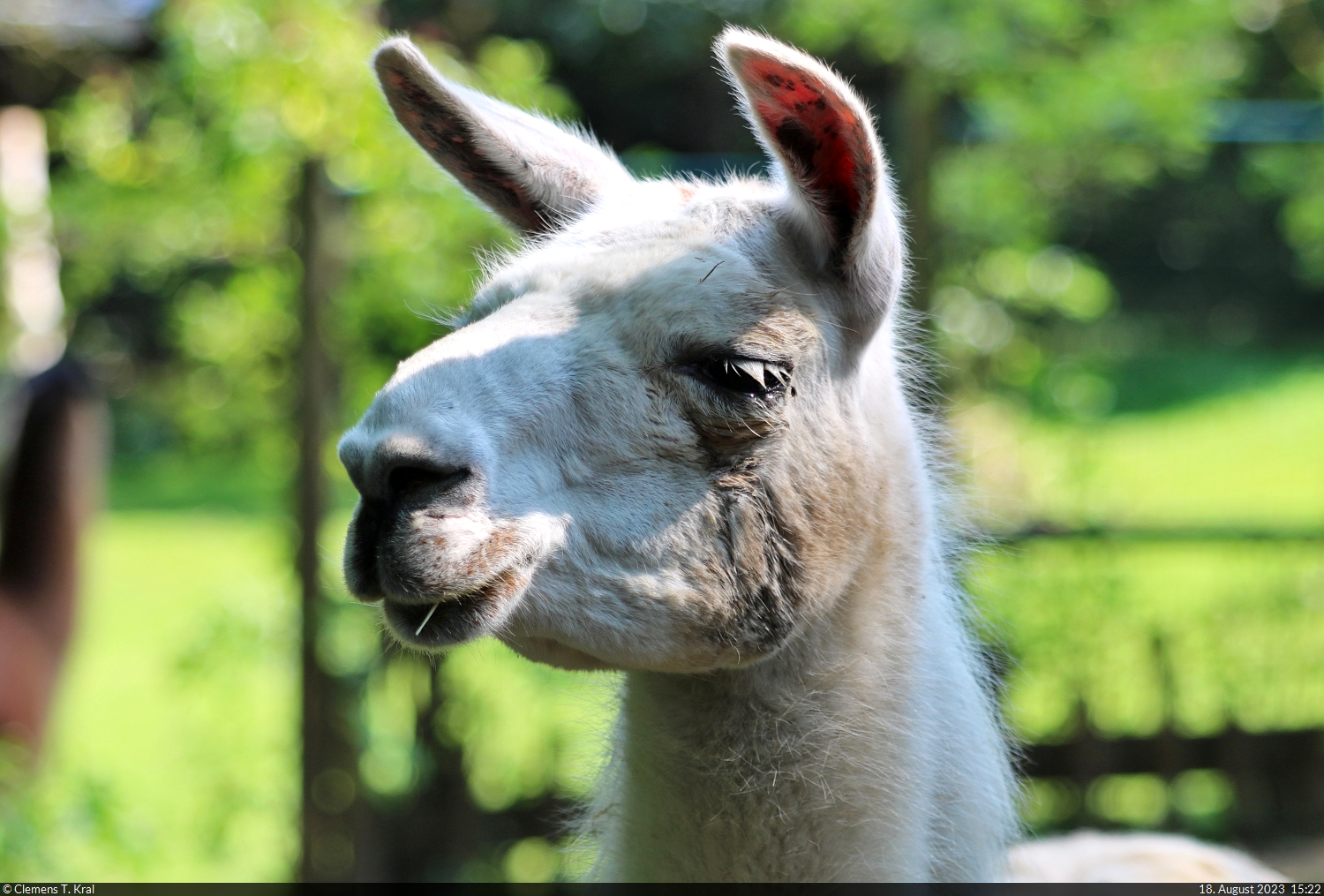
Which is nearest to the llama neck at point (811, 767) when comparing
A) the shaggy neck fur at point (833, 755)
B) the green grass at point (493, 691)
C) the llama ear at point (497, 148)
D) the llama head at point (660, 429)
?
the shaggy neck fur at point (833, 755)

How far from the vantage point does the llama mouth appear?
5.79 feet

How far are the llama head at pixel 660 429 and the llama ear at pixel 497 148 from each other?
0.10m

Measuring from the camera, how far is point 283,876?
17.0 ft

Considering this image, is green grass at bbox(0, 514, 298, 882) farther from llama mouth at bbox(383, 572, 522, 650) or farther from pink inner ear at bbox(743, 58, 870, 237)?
pink inner ear at bbox(743, 58, 870, 237)

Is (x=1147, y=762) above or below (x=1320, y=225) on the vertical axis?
below

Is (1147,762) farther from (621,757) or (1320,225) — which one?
(621,757)

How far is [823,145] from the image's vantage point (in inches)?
80.4

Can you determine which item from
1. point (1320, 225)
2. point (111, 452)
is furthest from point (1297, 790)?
point (111, 452)

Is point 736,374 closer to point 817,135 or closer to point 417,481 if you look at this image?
point 817,135

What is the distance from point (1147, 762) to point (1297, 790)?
3.05 feet

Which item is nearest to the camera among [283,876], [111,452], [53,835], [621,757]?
[621,757]

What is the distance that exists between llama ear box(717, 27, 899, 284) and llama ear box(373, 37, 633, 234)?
548 millimetres

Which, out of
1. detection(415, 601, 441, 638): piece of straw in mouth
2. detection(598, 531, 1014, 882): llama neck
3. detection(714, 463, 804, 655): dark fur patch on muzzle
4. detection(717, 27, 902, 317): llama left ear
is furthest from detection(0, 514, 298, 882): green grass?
detection(717, 27, 902, 317): llama left ear

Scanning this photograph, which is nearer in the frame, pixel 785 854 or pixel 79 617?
pixel 785 854
